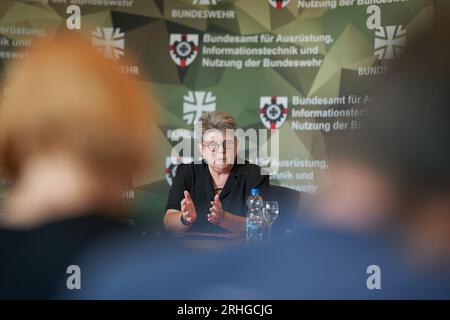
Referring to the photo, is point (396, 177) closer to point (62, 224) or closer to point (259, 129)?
point (259, 129)

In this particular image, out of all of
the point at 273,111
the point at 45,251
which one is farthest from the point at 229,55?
the point at 45,251

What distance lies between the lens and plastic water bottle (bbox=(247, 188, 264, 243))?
3.10 meters

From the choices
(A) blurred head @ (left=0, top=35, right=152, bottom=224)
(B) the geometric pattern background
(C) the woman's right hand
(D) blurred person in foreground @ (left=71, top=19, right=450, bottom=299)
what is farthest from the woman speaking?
(A) blurred head @ (left=0, top=35, right=152, bottom=224)

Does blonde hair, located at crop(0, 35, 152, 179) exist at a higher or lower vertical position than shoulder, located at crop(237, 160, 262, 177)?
higher

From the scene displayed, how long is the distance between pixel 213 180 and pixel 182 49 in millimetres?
1164

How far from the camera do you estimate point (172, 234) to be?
318cm

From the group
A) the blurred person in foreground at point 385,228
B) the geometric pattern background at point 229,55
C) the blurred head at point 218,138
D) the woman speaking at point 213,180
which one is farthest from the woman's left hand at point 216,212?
the geometric pattern background at point 229,55

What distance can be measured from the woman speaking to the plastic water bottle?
4 cm

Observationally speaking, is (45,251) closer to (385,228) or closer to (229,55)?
(229,55)

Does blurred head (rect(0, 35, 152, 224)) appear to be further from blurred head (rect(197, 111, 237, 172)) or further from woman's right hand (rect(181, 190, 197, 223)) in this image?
woman's right hand (rect(181, 190, 197, 223))

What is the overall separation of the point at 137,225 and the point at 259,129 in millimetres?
1117

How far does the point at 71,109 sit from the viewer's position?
416 centimetres

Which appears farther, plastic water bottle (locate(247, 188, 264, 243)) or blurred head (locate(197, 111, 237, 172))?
blurred head (locate(197, 111, 237, 172))
